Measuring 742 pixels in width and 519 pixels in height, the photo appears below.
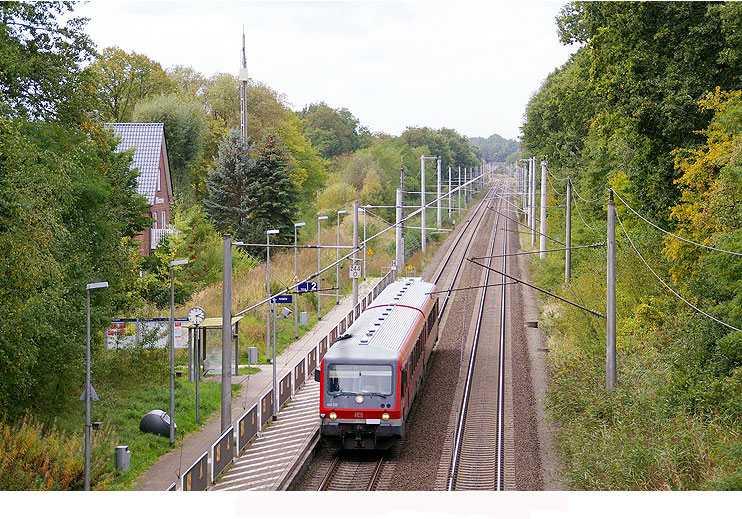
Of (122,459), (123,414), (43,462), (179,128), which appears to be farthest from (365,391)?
(179,128)

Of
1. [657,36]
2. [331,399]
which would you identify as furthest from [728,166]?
[331,399]

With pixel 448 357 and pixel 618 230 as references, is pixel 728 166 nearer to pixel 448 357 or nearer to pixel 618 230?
pixel 618 230

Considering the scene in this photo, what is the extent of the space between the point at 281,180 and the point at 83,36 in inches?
1017

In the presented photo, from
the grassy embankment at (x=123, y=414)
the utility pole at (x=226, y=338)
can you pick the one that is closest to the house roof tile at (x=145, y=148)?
the grassy embankment at (x=123, y=414)

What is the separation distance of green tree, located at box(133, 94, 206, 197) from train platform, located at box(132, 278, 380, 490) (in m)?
24.5

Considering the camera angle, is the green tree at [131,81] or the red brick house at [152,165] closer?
the red brick house at [152,165]

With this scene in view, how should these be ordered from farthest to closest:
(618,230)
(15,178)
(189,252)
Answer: (189,252) < (618,230) < (15,178)

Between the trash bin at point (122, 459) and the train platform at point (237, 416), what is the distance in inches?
17.3

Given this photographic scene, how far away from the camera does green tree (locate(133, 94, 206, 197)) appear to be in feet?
191

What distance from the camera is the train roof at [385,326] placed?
20147mm

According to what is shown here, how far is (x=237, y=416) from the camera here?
25.2m

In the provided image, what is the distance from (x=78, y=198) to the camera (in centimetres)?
2358

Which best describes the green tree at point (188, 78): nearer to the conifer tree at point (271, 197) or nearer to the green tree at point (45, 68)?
the conifer tree at point (271, 197)

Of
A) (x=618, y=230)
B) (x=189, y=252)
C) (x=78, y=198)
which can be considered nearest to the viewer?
(x=78, y=198)
